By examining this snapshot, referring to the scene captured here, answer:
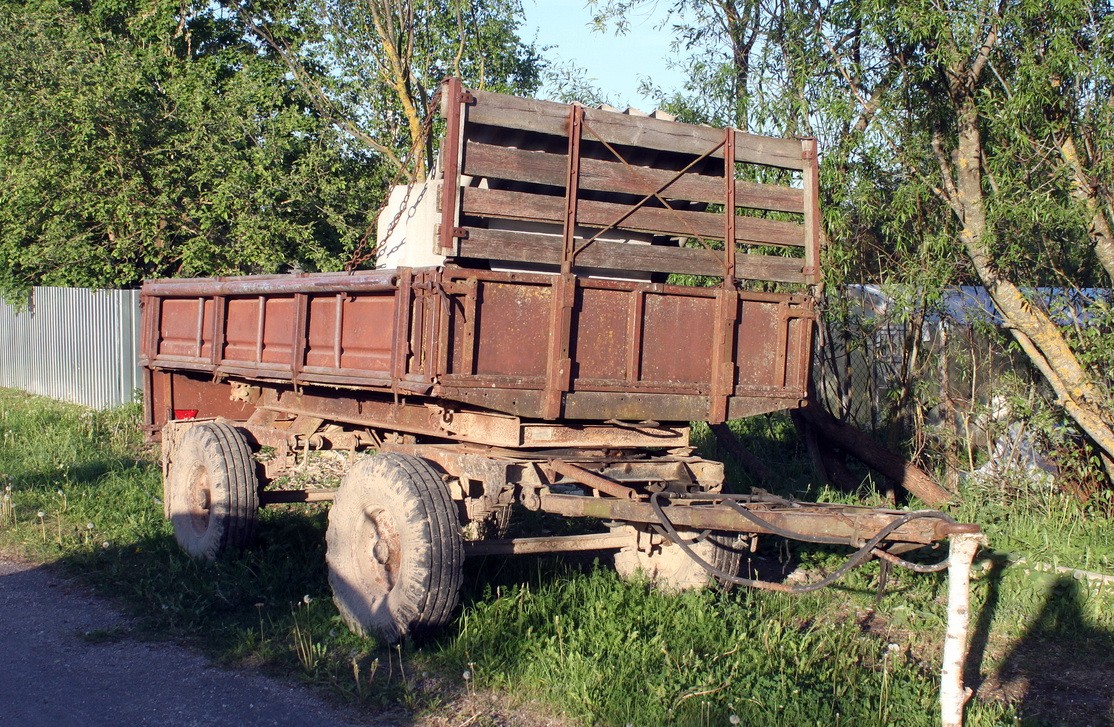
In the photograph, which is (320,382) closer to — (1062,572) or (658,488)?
(658,488)

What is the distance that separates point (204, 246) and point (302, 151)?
2.26 meters

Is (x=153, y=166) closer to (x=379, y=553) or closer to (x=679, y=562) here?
(x=379, y=553)

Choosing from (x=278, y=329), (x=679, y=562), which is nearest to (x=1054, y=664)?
(x=679, y=562)

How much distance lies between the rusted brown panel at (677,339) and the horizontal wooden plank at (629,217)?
48cm

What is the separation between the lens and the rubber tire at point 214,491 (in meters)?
7.30

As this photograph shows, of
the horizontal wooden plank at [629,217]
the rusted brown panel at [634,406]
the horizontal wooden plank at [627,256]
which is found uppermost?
the horizontal wooden plank at [629,217]

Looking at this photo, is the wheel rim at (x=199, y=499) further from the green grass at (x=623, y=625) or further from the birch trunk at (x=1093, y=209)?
the birch trunk at (x=1093, y=209)

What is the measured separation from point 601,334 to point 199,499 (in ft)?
11.8

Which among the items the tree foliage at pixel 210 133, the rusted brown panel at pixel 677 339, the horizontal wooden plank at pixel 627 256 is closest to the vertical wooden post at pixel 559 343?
the horizontal wooden plank at pixel 627 256

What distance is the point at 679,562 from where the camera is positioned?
6508 mm

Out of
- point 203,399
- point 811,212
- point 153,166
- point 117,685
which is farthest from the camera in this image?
point 153,166

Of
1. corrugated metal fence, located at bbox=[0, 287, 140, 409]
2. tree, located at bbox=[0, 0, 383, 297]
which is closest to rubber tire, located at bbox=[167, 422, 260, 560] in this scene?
corrugated metal fence, located at bbox=[0, 287, 140, 409]

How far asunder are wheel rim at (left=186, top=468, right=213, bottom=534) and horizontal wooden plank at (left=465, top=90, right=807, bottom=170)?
3.58 metres

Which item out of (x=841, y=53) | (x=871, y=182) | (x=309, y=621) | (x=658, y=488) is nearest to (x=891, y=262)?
(x=871, y=182)
